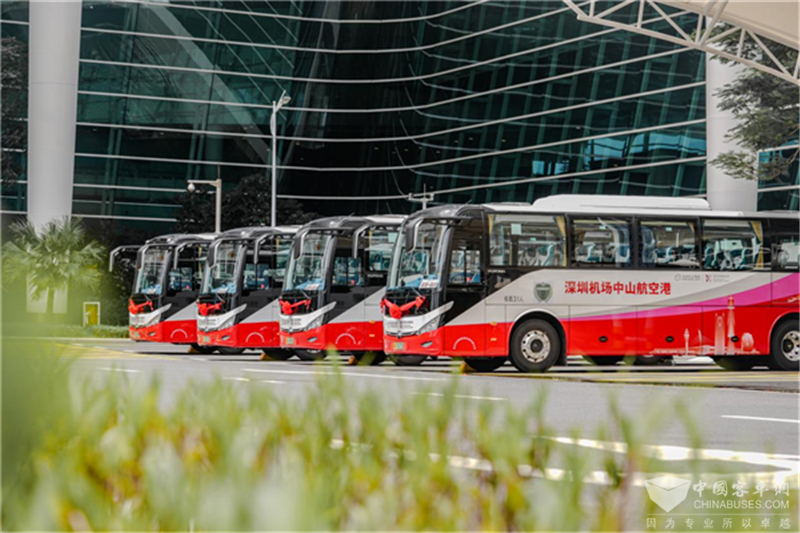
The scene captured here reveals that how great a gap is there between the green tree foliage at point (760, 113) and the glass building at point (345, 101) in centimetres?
1757

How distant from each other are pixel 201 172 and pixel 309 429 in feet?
173

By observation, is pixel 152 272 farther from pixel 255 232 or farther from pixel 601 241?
pixel 601 241

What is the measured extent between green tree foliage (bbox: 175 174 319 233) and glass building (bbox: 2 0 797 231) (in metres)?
4.90

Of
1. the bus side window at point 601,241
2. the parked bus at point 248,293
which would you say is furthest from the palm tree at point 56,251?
the bus side window at point 601,241

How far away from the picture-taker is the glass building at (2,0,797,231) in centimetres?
4850

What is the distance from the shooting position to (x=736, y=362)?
24578 mm

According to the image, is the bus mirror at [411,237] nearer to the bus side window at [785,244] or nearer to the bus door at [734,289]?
the bus door at [734,289]

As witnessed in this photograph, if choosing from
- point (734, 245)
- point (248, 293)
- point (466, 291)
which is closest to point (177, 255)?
point (248, 293)

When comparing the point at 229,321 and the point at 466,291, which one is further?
the point at 229,321

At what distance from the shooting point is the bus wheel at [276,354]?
28812 millimetres

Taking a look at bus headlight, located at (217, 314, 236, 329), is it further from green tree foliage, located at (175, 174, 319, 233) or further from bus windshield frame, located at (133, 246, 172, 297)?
green tree foliage, located at (175, 174, 319, 233)

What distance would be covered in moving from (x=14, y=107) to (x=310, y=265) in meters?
31.0

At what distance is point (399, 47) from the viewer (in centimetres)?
5653

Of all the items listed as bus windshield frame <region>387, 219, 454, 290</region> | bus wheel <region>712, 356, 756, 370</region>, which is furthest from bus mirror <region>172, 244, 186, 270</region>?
bus wheel <region>712, 356, 756, 370</region>
